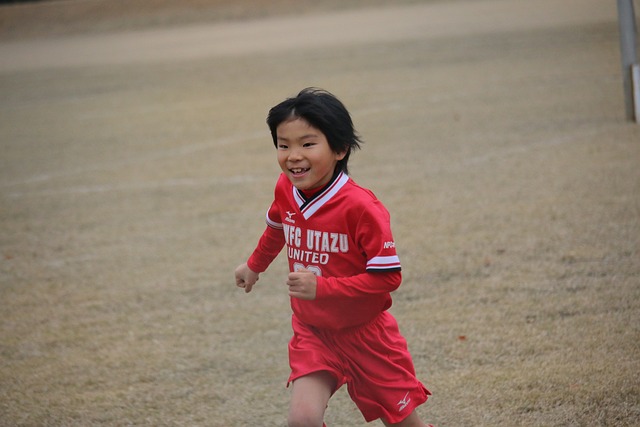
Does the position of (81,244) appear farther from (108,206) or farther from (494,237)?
(494,237)

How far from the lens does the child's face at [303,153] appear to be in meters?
2.78

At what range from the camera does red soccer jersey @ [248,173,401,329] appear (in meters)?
2.69

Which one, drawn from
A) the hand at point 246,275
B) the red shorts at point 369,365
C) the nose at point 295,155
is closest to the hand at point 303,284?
the red shorts at point 369,365

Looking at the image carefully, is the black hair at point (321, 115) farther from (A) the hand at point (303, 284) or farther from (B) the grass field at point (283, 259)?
(B) the grass field at point (283, 259)

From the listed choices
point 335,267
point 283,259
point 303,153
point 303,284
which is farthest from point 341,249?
point 283,259

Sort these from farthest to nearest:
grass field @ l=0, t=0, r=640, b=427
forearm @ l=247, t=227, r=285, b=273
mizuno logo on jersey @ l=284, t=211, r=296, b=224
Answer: grass field @ l=0, t=0, r=640, b=427 < forearm @ l=247, t=227, r=285, b=273 < mizuno logo on jersey @ l=284, t=211, r=296, b=224

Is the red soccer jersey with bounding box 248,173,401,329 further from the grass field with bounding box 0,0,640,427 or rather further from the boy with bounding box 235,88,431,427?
the grass field with bounding box 0,0,640,427

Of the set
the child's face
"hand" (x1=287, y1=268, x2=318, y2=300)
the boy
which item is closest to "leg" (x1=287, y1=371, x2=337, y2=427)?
the boy

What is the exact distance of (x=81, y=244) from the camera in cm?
661

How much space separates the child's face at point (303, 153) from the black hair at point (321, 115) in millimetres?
18

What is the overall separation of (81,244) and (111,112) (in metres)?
7.98

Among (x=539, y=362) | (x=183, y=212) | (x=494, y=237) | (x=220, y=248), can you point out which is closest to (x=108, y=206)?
(x=183, y=212)

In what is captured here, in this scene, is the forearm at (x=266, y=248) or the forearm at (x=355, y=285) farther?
the forearm at (x=266, y=248)

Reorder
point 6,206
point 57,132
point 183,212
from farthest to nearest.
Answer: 1. point 57,132
2. point 6,206
3. point 183,212
